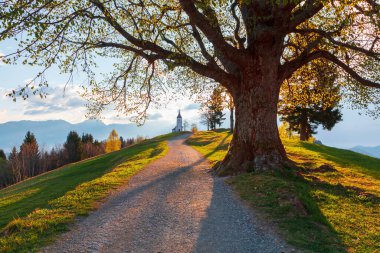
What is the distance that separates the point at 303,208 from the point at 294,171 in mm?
6259

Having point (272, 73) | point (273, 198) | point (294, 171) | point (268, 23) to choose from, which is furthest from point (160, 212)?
point (268, 23)

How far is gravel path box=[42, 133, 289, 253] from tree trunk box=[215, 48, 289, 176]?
3308mm

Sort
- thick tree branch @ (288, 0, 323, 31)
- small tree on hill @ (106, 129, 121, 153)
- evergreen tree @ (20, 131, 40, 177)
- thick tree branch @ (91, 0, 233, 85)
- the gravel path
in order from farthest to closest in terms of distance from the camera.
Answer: small tree on hill @ (106, 129, 121, 153), evergreen tree @ (20, 131, 40, 177), thick tree branch @ (91, 0, 233, 85), thick tree branch @ (288, 0, 323, 31), the gravel path

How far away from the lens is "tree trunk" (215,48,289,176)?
18.0 meters

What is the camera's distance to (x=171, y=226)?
10.3m

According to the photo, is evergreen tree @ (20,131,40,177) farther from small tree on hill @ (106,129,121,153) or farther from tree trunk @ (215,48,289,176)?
tree trunk @ (215,48,289,176)

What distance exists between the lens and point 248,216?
1134cm

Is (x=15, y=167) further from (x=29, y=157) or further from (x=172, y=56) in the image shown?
(x=172, y=56)

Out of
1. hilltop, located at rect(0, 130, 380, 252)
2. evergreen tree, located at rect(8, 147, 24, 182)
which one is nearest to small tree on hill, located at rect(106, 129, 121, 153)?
evergreen tree, located at rect(8, 147, 24, 182)

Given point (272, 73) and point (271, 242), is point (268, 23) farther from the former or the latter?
point (271, 242)

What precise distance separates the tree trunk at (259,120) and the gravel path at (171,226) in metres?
3.31

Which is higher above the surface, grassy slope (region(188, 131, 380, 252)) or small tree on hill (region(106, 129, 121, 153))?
grassy slope (region(188, 131, 380, 252))

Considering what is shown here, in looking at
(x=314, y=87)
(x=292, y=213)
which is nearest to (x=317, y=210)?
(x=292, y=213)

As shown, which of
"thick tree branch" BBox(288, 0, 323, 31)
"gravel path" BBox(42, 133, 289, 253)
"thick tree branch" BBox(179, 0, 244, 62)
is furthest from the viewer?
"thick tree branch" BBox(179, 0, 244, 62)
